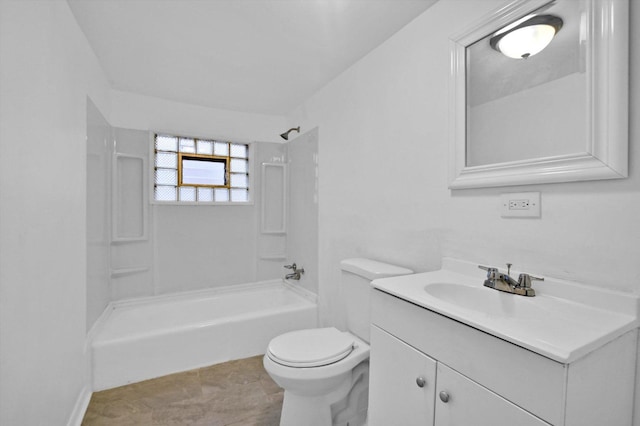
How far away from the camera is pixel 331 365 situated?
1.46 meters

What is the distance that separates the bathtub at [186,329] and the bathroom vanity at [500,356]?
1.41 m

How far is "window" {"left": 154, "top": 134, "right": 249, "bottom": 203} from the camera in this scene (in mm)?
2895

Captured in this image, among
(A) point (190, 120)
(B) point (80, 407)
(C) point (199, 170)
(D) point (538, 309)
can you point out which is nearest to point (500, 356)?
(D) point (538, 309)

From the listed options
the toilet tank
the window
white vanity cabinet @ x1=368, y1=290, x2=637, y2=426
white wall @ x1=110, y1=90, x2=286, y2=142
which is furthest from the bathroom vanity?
white wall @ x1=110, y1=90, x2=286, y2=142

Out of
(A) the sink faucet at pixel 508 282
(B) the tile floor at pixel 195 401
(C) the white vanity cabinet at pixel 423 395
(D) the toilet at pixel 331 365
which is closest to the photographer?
(C) the white vanity cabinet at pixel 423 395

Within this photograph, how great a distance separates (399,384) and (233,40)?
2063 millimetres

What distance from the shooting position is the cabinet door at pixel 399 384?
3.36 feet

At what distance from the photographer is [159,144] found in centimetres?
287

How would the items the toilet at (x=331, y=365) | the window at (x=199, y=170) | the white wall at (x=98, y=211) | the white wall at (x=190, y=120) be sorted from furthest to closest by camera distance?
the window at (x=199, y=170), the white wall at (x=190, y=120), the white wall at (x=98, y=211), the toilet at (x=331, y=365)

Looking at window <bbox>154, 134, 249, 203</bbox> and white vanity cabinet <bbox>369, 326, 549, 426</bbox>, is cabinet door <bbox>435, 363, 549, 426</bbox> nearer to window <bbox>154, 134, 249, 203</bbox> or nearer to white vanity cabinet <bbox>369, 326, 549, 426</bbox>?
white vanity cabinet <bbox>369, 326, 549, 426</bbox>

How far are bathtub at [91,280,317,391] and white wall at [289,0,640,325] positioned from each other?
50 centimetres

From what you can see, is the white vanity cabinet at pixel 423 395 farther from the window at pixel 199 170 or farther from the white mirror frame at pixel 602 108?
the window at pixel 199 170

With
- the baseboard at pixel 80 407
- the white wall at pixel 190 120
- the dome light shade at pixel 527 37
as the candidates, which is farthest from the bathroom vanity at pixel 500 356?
the white wall at pixel 190 120

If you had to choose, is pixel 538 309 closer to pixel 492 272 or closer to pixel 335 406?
pixel 492 272
